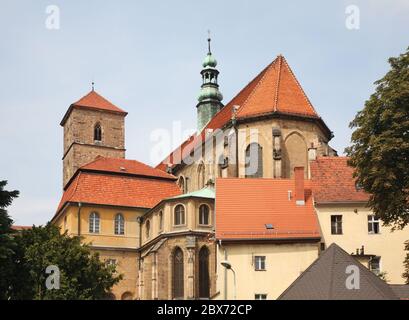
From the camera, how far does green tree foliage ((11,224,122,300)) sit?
3456 cm

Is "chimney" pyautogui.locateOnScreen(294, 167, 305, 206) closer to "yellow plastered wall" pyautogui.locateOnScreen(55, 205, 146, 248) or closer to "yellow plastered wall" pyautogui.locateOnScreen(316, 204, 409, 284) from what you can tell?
"yellow plastered wall" pyautogui.locateOnScreen(316, 204, 409, 284)

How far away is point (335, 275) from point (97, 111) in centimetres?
5033

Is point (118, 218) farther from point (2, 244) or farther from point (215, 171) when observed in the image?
point (2, 244)

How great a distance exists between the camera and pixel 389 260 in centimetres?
3988

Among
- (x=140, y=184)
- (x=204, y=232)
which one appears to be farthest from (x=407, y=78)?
(x=140, y=184)

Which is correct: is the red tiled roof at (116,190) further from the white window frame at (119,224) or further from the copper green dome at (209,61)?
the copper green dome at (209,61)

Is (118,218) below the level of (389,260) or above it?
above

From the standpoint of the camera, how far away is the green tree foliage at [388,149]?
102ft

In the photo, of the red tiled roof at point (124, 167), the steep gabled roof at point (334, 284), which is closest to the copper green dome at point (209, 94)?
the red tiled roof at point (124, 167)

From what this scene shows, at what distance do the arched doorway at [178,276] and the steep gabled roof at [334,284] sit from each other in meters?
15.2

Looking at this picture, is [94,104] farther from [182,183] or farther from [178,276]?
[178,276]

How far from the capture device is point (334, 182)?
140 ft

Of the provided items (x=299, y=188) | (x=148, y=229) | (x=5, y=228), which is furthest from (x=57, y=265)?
(x=148, y=229)

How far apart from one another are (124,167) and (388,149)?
29985 mm
